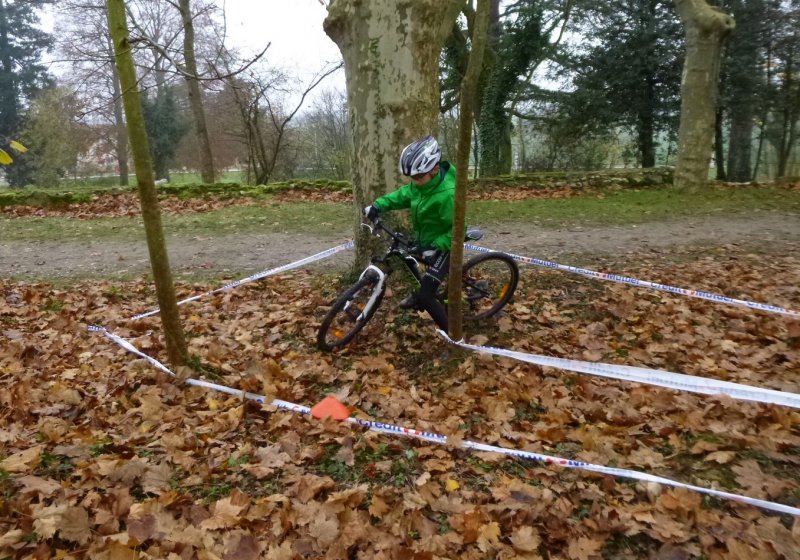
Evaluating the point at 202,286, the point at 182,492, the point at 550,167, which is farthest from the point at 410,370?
the point at 550,167

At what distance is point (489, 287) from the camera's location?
573cm

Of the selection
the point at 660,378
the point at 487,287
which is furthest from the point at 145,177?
the point at 660,378

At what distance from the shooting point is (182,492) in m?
2.93

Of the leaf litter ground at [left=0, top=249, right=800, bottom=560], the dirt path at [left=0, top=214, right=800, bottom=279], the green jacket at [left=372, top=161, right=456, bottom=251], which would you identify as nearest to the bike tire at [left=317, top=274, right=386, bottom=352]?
the leaf litter ground at [left=0, top=249, right=800, bottom=560]

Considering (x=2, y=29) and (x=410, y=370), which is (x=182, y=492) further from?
(x=2, y=29)

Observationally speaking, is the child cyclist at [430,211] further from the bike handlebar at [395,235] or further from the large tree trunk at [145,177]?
the large tree trunk at [145,177]

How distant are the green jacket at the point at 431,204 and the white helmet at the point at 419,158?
16cm

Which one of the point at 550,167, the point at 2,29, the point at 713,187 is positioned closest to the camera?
the point at 713,187

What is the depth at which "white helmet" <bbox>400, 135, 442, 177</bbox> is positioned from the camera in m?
4.29

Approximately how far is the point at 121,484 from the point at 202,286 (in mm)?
4196

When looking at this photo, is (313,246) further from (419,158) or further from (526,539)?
(526,539)

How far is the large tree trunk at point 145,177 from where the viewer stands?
3.41 m

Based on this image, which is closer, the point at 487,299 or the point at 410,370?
the point at 410,370

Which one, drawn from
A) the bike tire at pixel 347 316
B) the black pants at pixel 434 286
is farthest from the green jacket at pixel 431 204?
the bike tire at pixel 347 316
